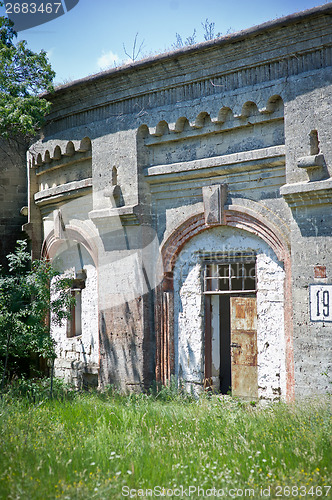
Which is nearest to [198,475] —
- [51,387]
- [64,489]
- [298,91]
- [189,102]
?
[64,489]

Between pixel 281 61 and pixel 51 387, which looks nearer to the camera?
pixel 281 61

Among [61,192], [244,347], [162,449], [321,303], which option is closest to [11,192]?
[61,192]

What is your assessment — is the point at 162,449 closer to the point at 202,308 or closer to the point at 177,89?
the point at 202,308

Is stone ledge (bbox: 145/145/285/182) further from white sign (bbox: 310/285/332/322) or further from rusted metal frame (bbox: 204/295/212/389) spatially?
rusted metal frame (bbox: 204/295/212/389)

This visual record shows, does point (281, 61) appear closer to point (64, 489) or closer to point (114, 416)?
point (114, 416)

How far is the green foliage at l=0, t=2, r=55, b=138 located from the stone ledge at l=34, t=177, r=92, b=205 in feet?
4.04

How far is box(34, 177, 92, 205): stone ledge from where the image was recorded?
10.8 m

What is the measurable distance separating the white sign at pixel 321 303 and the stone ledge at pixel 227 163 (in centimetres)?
193

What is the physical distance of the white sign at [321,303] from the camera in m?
7.76

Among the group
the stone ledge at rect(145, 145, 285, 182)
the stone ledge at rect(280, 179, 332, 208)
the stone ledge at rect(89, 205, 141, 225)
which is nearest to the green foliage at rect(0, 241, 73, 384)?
the stone ledge at rect(89, 205, 141, 225)

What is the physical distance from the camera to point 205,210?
9.20m

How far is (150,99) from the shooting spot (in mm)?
9727

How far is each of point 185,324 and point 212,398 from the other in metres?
1.34

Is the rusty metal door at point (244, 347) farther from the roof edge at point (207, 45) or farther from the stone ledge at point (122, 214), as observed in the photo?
the roof edge at point (207, 45)
